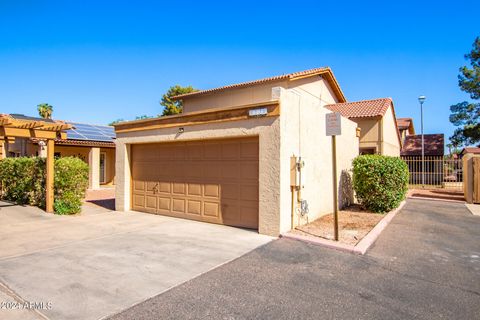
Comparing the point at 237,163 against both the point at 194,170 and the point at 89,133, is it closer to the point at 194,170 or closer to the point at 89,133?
the point at 194,170

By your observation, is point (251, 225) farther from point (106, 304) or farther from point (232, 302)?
point (106, 304)

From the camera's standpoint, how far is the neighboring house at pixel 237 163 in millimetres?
6758

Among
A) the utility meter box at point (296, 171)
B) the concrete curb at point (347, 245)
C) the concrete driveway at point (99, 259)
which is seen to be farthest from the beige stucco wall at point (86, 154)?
the concrete curb at point (347, 245)

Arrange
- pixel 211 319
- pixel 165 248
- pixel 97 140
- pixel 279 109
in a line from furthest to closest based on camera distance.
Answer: pixel 97 140
pixel 279 109
pixel 165 248
pixel 211 319

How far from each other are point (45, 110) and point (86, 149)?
24.7 m

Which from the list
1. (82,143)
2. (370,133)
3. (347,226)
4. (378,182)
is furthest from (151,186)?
(370,133)

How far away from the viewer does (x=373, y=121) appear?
59.1ft

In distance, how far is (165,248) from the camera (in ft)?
19.0

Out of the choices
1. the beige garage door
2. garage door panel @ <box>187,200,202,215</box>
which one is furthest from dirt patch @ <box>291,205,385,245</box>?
garage door panel @ <box>187,200,202,215</box>

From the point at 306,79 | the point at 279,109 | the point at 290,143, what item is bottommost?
the point at 290,143

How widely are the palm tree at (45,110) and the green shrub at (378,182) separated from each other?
3867 cm

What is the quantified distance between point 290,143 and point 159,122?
446 cm

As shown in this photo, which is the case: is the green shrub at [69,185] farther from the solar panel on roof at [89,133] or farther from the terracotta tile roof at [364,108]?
the terracotta tile roof at [364,108]

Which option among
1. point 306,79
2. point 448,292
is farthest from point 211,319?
point 306,79
